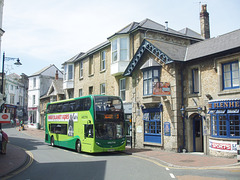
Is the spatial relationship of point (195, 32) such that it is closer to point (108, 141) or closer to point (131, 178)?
point (108, 141)

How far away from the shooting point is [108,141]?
16312 millimetres

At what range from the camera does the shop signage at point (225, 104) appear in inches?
539

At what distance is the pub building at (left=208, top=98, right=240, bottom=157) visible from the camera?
13820 millimetres

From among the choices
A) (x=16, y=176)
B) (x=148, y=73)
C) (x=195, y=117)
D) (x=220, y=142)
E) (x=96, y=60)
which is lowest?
(x=16, y=176)

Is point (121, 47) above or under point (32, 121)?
above

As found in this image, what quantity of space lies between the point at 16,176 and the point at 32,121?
1571 inches

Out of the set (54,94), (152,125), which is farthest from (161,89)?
(54,94)

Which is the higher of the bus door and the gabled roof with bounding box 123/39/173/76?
the gabled roof with bounding box 123/39/173/76

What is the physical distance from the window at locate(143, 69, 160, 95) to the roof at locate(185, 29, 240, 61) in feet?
8.38

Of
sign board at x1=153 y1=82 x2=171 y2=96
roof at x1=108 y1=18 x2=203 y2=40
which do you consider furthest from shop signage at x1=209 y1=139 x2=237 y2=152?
roof at x1=108 y1=18 x2=203 y2=40

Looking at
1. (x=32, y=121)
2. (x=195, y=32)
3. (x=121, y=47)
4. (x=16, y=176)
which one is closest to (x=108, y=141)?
(x=16, y=176)

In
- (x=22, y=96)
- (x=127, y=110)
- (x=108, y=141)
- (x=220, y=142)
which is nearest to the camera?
(x=220, y=142)

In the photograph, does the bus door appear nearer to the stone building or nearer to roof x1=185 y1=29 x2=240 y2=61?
the stone building

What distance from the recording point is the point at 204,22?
83.3 feet
